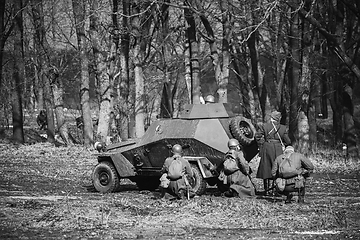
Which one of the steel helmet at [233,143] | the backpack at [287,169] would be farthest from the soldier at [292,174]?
the steel helmet at [233,143]

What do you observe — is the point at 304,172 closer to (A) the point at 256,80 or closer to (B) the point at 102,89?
(A) the point at 256,80

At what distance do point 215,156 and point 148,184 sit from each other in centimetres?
277

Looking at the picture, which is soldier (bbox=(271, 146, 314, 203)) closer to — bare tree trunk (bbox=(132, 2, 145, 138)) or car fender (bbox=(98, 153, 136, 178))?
car fender (bbox=(98, 153, 136, 178))

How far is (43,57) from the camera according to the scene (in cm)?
4059

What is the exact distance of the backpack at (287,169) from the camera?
51.6 ft

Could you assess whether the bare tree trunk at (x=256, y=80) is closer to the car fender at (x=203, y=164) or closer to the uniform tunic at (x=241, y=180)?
the car fender at (x=203, y=164)

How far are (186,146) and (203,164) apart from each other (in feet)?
2.51

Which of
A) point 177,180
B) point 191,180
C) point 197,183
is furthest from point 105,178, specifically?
point 177,180

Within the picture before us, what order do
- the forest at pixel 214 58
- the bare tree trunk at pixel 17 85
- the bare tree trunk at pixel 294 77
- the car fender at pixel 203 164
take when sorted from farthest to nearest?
the bare tree trunk at pixel 17 85
the bare tree trunk at pixel 294 77
the forest at pixel 214 58
the car fender at pixel 203 164

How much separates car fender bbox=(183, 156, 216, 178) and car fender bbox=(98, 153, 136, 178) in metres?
1.82

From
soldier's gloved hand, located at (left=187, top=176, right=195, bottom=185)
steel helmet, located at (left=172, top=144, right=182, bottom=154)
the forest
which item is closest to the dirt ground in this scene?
soldier's gloved hand, located at (left=187, top=176, right=195, bottom=185)

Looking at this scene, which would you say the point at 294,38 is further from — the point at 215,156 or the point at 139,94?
the point at 215,156

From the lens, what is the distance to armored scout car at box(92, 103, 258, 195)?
59.2 feet

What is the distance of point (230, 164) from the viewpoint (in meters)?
17.0
